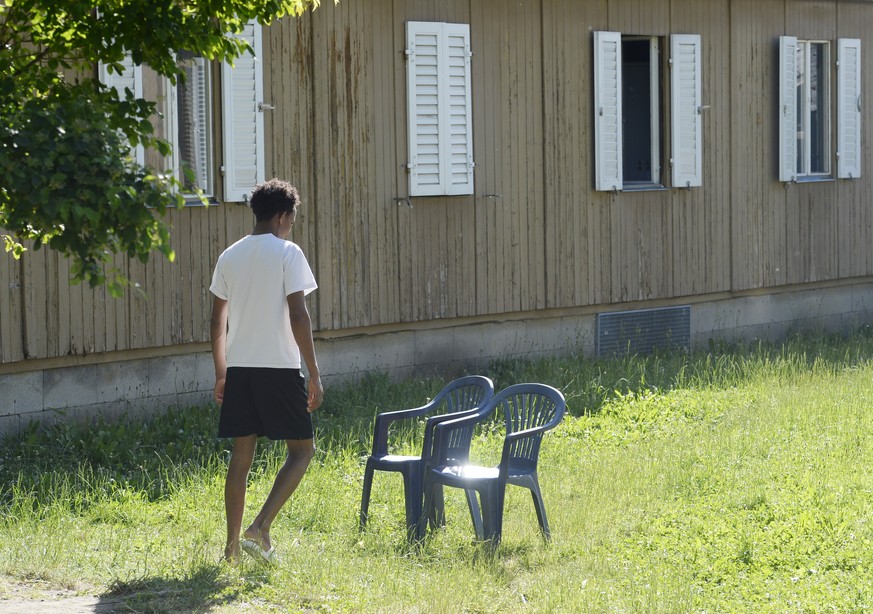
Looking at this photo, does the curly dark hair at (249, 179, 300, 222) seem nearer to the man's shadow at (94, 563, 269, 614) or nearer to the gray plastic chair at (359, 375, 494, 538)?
the gray plastic chair at (359, 375, 494, 538)

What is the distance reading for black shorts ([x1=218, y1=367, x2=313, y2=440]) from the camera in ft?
20.7

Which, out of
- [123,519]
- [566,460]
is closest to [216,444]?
[123,519]

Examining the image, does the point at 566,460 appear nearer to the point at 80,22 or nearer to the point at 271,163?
the point at 271,163

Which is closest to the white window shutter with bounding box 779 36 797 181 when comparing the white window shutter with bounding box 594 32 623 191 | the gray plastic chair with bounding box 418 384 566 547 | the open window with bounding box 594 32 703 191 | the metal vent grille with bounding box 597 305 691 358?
the open window with bounding box 594 32 703 191

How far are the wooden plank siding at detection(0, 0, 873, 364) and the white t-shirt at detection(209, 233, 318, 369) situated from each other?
12.3 feet

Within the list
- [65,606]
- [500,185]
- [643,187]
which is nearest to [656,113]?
[643,187]

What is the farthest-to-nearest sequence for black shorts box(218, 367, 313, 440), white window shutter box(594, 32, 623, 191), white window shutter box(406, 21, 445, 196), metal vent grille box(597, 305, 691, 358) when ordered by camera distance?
metal vent grille box(597, 305, 691, 358) < white window shutter box(594, 32, 623, 191) < white window shutter box(406, 21, 445, 196) < black shorts box(218, 367, 313, 440)

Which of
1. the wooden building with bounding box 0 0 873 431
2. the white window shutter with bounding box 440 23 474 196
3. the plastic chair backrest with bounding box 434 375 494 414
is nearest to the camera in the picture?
the plastic chair backrest with bounding box 434 375 494 414

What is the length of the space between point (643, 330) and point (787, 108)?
11.5 feet

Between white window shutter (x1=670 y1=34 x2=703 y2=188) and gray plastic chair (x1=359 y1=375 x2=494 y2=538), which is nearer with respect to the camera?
gray plastic chair (x1=359 y1=375 x2=494 y2=538)

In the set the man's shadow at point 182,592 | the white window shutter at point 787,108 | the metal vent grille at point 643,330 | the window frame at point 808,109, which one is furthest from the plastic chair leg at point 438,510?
the window frame at point 808,109

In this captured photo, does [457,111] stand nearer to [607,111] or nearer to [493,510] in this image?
[607,111]

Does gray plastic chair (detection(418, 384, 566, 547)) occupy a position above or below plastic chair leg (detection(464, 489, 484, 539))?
above

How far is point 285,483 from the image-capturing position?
21.1 feet
